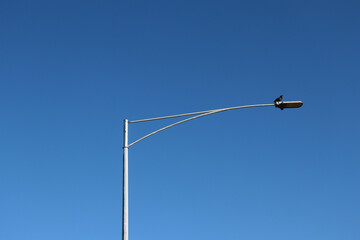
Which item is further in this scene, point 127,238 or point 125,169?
point 125,169

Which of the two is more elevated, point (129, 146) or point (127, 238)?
point (129, 146)

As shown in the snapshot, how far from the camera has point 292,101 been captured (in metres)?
13.4

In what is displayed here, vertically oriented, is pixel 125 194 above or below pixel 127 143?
below

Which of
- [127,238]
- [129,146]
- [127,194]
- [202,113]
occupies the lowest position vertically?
[127,238]

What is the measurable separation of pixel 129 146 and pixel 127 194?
50.1 inches

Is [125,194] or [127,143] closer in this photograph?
[125,194]

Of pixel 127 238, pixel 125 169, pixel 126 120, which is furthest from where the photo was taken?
pixel 126 120

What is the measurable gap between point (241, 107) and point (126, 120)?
296 cm

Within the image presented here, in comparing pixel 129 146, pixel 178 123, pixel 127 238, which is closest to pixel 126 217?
pixel 127 238

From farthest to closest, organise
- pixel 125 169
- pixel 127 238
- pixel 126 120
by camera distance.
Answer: pixel 126 120, pixel 125 169, pixel 127 238

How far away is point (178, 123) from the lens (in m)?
12.9

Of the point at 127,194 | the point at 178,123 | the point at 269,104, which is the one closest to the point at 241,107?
the point at 269,104

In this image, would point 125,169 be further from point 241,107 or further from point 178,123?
point 241,107

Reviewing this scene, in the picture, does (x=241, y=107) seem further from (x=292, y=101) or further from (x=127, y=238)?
(x=127, y=238)
